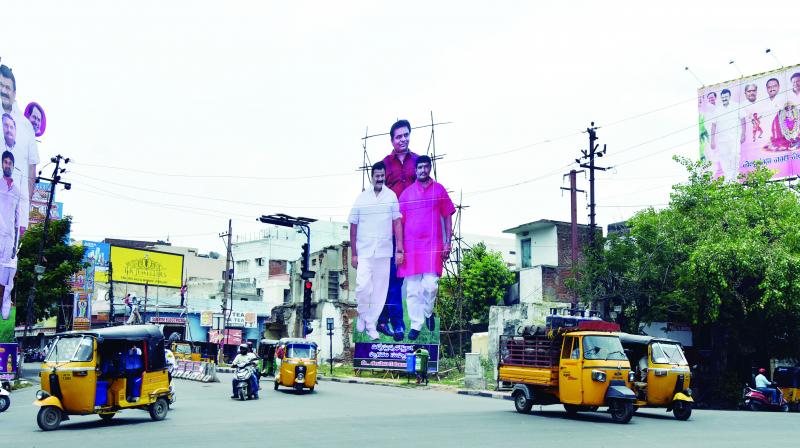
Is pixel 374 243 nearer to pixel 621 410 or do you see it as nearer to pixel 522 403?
pixel 522 403

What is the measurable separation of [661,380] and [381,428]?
735 cm

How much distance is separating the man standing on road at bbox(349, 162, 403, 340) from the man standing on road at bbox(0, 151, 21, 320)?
2022cm

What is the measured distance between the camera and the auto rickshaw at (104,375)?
53.0 ft

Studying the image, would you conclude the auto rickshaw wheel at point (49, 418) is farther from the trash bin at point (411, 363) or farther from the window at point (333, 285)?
the window at point (333, 285)

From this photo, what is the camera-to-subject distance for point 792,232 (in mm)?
29312

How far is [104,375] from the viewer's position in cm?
1686

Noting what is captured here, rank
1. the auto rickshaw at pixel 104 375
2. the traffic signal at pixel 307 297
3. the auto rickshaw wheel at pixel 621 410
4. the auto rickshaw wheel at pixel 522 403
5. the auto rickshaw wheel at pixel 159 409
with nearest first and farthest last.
→ the auto rickshaw at pixel 104 375
the auto rickshaw wheel at pixel 621 410
the auto rickshaw wheel at pixel 159 409
the auto rickshaw wheel at pixel 522 403
the traffic signal at pixel 307 297

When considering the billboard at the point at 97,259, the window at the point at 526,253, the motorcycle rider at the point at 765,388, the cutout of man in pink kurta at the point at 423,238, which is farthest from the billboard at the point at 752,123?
the billboard at the point at 97,259

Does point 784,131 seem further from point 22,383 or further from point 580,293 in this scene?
point 22,383

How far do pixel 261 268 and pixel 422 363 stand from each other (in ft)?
180

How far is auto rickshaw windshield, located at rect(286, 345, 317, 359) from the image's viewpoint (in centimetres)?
2831

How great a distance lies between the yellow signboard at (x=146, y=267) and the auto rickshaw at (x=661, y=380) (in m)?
56.8

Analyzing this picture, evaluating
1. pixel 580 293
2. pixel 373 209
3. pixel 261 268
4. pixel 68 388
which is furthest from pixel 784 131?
pixel 261 268

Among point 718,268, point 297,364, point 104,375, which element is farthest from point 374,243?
point 104,375
